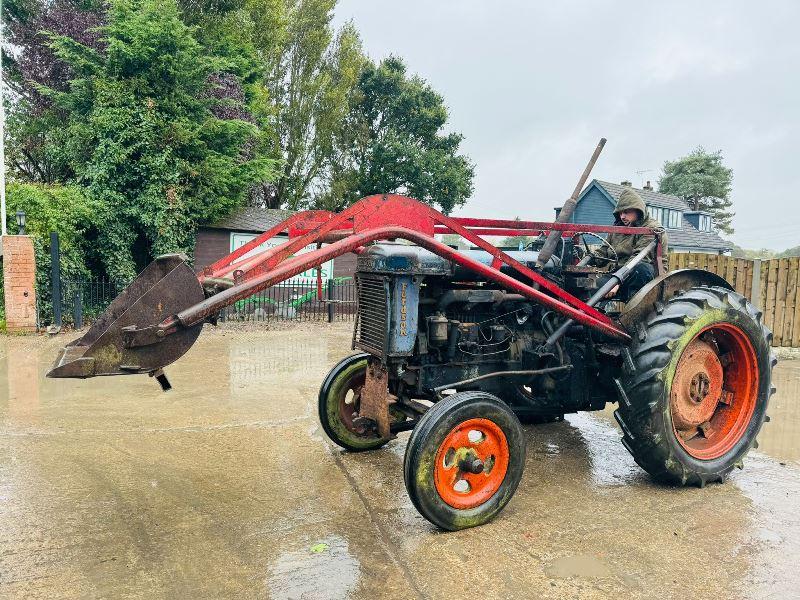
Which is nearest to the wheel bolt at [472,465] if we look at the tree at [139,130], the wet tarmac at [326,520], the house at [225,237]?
the wet tarmac at [326,520]

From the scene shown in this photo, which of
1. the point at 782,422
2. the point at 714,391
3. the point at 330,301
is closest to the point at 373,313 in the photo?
the point at 714,391

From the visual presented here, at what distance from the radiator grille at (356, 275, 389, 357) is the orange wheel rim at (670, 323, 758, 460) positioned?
6.68ft

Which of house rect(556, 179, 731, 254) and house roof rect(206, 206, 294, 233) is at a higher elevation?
house rect(556, 179, 731, 254)

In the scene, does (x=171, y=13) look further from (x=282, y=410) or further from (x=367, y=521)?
(x=367, y=521)

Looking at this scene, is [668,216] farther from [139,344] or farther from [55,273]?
[139,344]

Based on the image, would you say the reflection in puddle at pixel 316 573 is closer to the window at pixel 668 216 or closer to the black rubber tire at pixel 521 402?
the black rubber tire at pixel 521 402

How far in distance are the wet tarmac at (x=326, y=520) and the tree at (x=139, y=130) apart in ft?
29.8

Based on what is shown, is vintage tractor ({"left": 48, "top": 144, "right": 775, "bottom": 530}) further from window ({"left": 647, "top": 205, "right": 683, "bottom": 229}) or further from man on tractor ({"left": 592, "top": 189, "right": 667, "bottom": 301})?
window ({"left": 647, "top": 205, "right": 683, "bottom": 229})

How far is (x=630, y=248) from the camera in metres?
4.76

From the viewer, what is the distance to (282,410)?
5918 mm

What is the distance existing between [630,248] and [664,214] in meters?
27.9

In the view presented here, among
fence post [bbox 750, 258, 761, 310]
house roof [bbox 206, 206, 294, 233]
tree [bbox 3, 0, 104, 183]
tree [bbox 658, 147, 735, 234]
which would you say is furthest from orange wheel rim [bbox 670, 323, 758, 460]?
tree [bbox 658, 147, 735, 234]

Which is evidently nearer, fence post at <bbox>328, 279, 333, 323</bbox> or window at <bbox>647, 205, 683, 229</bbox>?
fence post at <bbox>328, 279, 333, 323</bbox>

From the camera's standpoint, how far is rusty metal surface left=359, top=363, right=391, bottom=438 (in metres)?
3.97
